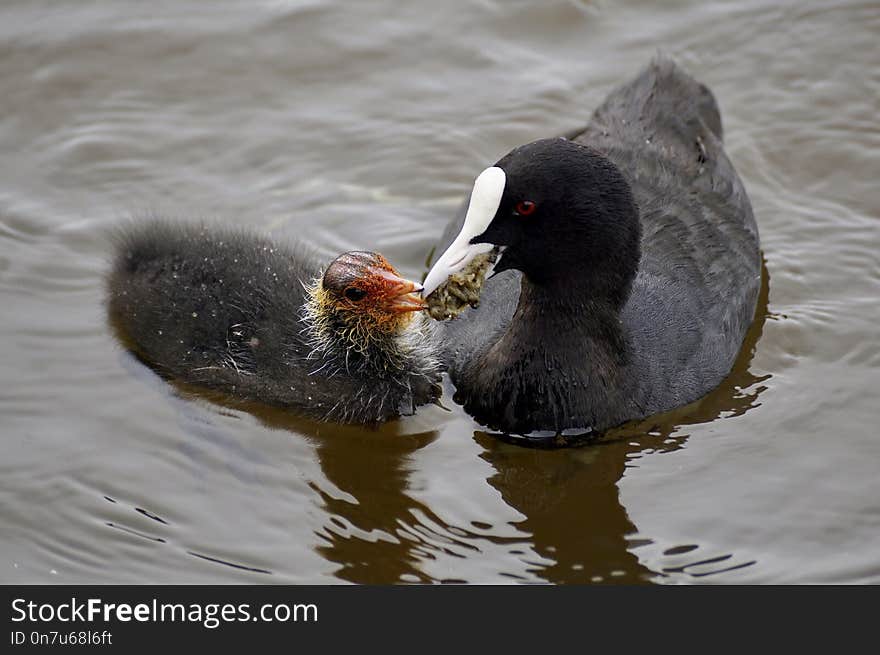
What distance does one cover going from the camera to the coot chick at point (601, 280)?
4898 millimetres

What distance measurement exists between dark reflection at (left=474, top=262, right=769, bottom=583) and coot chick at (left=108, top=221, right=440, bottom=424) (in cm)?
49

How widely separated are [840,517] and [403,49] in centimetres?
426

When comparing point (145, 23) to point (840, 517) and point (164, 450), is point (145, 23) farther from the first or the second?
point (840, 517)

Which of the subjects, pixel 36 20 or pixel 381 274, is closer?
pixel 381 274

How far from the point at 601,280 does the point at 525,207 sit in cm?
46

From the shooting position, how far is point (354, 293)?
5223mm

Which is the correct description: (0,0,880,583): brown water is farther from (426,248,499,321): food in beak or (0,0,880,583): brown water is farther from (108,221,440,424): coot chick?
(426,248,499,321): food in beak

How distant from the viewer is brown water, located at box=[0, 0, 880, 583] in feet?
15.6

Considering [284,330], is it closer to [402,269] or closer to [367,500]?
[367,500]

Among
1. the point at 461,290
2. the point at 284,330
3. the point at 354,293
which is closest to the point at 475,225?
the point at 461,290

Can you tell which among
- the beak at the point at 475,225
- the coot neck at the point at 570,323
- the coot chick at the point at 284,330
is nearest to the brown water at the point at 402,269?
the coot chick at the point at 284,330

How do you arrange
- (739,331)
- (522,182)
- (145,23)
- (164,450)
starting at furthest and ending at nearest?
(145,23), (739,331), (164,450), (522,182)

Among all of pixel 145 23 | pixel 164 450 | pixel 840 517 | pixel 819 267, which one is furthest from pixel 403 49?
pixel 840 517

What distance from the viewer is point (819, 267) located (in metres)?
6.30
